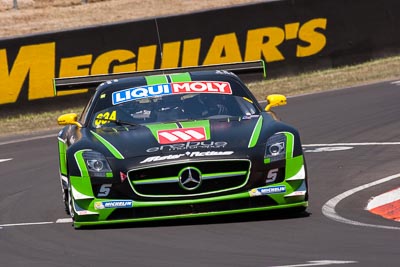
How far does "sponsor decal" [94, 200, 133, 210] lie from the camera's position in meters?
10.1

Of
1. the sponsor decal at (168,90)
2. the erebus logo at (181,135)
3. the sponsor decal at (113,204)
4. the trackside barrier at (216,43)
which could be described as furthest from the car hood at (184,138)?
the trackside barrier at (216,43)

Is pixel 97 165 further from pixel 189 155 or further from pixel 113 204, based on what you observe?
pixel 189 155

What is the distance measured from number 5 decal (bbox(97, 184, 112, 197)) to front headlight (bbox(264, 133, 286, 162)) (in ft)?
4.18

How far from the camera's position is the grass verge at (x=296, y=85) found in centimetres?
2175

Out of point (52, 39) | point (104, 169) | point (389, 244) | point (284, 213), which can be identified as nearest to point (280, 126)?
point (284, 213)

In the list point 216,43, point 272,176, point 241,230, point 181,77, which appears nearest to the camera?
point 241,230

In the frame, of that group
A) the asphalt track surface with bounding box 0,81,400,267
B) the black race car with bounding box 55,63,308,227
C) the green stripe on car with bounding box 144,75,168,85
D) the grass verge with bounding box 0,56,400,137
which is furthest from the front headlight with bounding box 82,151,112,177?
the grass verge with bounding box 0,56,400,137

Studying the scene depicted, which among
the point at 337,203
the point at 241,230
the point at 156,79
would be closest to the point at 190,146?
the point at 241,230

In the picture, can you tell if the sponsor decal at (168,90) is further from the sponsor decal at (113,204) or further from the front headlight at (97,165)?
the sponsor decal at (113,204)

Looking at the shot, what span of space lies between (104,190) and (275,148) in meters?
1.41

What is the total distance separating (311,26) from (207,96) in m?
13.4

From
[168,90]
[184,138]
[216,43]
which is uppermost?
[216,43]

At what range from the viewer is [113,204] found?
10086mm

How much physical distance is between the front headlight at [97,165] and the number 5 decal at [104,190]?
88 mm
